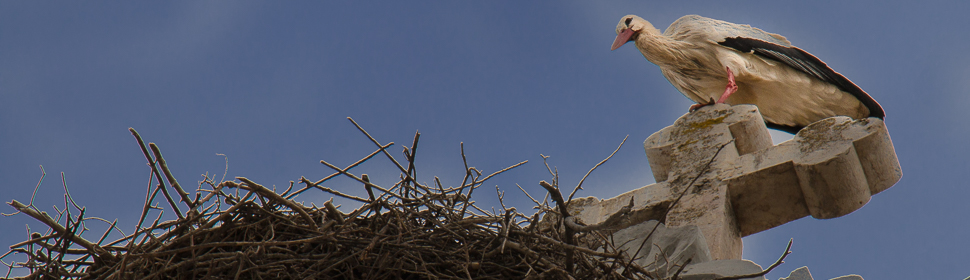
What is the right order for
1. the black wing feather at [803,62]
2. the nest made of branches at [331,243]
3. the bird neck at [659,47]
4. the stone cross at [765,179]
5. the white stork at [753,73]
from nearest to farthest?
the nest made of branches at [331,243] < the stone cross at [765,179] < the black wing feather at [803,62] < the white stork at [753,73] < the bird neck at [659,47]

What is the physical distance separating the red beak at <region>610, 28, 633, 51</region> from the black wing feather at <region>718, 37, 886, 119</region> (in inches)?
28.9

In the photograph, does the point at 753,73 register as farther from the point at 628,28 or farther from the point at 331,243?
the point at 331,243

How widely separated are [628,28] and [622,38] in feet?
0.26

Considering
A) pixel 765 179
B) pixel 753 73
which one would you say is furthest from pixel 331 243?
pixel 753 73

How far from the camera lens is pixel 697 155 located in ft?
13.0

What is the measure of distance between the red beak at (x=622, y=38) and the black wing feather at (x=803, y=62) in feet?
2.41

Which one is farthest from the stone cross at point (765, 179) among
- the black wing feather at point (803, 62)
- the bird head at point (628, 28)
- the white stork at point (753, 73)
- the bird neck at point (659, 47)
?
the bird head at point (628, 28)

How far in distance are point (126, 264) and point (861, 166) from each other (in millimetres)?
2874

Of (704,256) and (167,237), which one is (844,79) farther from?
(167,237)

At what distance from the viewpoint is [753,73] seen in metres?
4.64

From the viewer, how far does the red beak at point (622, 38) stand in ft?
17.9

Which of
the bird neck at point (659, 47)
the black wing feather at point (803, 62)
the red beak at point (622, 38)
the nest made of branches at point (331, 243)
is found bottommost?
the nest made of branches at point (331, 243)

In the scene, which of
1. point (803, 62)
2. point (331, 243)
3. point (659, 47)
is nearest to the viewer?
point (331, 243)

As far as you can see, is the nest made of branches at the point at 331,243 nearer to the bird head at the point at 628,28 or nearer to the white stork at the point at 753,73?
the white stork at the point at 753,73
